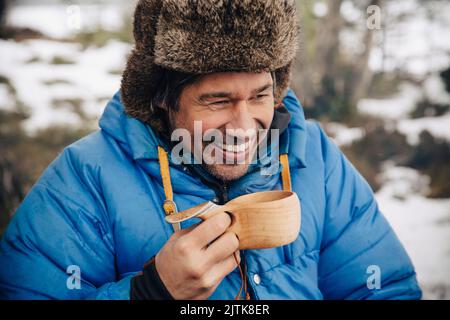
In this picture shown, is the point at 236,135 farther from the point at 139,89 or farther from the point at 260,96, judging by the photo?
the point at 139,89

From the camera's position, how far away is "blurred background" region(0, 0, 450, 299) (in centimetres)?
536

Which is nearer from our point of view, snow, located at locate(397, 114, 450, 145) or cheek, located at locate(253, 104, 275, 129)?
cheek, located at locate(253, 104, 275, 129)

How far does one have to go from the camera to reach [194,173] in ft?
6.31

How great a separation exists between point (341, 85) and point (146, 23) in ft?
18.2

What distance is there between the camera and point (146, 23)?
1794 mm

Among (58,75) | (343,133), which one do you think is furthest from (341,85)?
(58,75)

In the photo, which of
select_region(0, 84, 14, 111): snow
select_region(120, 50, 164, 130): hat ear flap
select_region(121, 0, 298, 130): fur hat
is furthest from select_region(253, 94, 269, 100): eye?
select_region(0, 84, 14, 111): snow

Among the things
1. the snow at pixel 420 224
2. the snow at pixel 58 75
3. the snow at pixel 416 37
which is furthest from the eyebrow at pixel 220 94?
the snow at pixel 416 37

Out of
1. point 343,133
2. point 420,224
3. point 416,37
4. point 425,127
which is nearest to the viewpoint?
point 420,224

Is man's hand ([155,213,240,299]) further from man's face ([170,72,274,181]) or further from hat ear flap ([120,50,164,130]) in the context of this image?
hat ear flap ([120,50,164,130])

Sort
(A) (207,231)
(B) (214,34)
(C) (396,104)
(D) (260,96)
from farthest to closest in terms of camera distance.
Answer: (C) (396,104)
(D) (260,96)
(B) (214,34)
(A) (207,231)

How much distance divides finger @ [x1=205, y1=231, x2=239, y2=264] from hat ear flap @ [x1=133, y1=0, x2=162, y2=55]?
0.89 metres

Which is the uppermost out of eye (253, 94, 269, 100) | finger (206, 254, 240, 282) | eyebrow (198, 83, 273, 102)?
eyebrow (198, 83, 273, 102)
